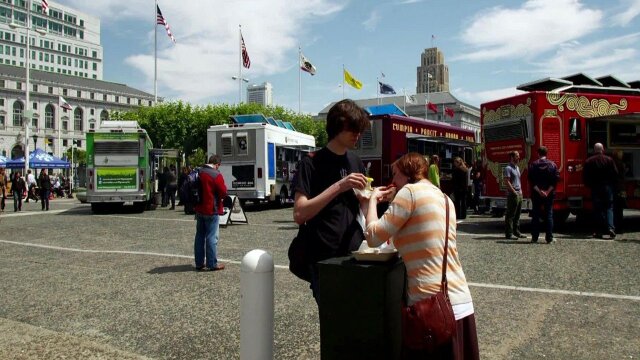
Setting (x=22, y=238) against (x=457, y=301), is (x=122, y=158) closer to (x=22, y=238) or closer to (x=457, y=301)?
(x=22, y=238)

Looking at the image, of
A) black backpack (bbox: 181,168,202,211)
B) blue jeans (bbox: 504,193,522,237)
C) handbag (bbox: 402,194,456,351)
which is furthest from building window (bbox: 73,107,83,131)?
handbag (bbox: 402,194,456,351)

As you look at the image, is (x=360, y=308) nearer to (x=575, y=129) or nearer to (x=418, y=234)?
(x=418, y=234)

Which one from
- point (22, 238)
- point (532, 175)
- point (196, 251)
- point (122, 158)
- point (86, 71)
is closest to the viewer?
point (196, 251)

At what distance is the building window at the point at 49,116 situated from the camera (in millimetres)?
104875

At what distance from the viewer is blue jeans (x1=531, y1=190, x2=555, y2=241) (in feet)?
33.1

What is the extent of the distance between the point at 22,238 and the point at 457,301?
12.0 m

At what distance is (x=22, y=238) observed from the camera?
12.0 m

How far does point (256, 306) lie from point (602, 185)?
9782 mm

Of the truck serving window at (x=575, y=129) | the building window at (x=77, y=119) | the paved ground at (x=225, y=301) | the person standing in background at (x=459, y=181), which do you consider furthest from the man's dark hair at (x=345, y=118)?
the building window at (x=77, y=119)

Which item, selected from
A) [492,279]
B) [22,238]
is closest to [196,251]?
[492,279]

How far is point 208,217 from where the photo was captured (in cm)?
810

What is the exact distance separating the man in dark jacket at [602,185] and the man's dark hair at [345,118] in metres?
9.51

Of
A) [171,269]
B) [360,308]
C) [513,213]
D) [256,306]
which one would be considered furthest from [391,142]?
[360,308]

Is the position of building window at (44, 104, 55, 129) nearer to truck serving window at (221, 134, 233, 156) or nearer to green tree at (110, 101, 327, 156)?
green tree at (110, 101, 327, 156)
